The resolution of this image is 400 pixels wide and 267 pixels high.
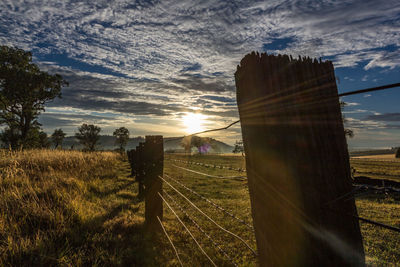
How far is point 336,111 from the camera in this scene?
111cm

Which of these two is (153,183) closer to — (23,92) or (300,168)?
(300,168)

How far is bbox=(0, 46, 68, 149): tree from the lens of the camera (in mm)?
27188

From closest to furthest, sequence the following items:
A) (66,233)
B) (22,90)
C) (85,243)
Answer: (85,243) → (66,233) → (22,90)

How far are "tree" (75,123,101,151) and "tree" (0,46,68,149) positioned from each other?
4344 cm

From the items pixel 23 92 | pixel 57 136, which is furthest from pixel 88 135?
pixel 23 92

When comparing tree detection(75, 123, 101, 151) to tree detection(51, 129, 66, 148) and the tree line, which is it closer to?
tree detection(51, 129, 66, 148)

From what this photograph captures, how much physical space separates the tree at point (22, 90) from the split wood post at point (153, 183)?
103 ft

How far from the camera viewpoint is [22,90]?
91.8 feet

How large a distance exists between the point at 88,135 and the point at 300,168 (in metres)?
83.4

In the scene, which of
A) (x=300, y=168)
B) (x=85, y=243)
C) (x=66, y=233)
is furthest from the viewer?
(x=66, y=233)

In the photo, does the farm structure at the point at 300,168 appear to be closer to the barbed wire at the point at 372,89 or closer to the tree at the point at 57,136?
the barbed wire at the point at 372,89

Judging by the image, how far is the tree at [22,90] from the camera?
89.2 feet

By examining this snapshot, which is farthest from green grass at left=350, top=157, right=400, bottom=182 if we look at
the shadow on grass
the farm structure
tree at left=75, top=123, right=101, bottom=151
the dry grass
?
tree at left=75, top=123, right=101, bottom=151

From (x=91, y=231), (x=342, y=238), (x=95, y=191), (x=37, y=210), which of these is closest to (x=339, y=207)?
(x=342, y=238)
